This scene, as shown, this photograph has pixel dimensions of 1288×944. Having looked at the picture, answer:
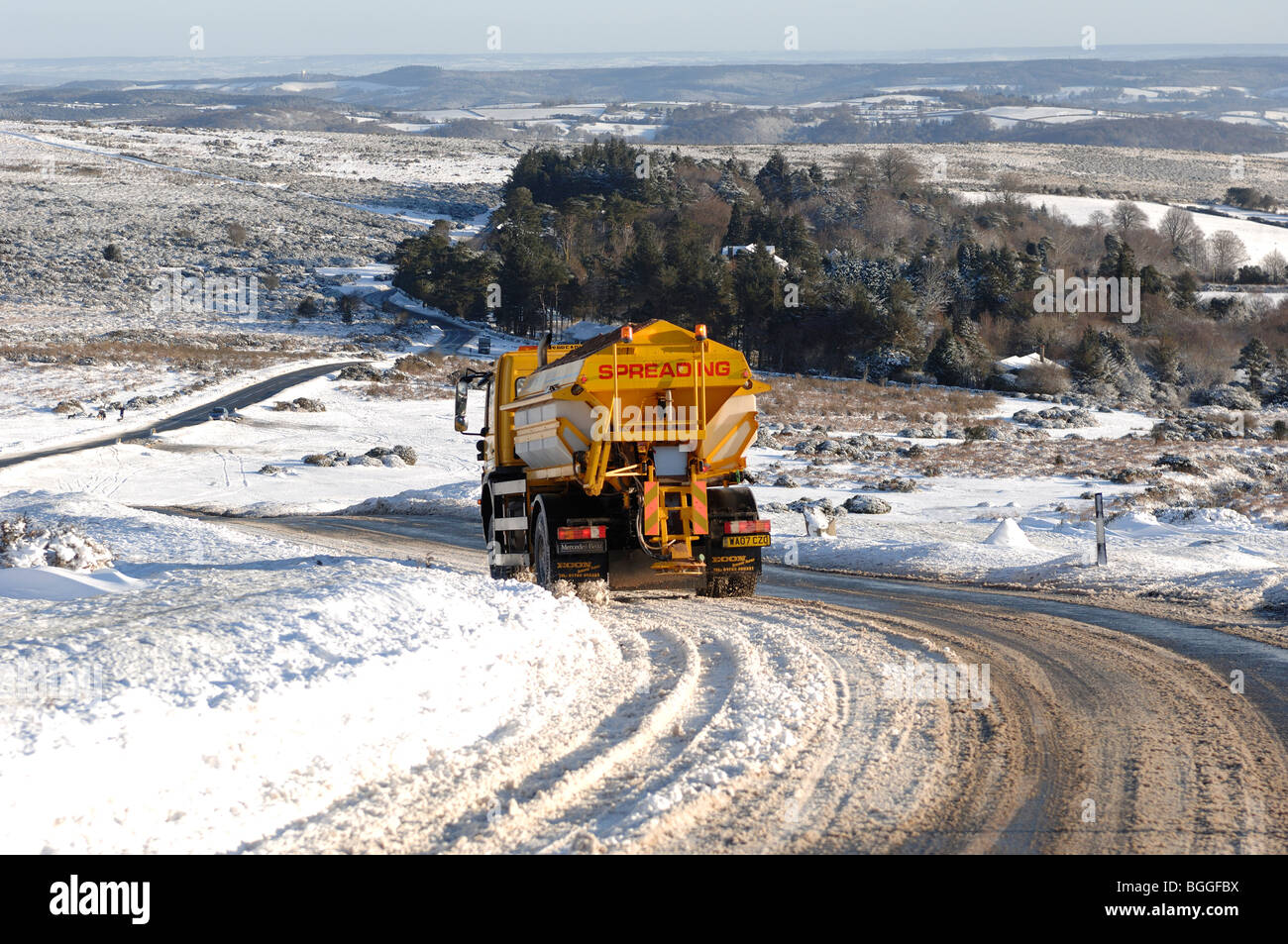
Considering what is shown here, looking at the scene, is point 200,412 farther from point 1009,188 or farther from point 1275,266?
point 1009,188

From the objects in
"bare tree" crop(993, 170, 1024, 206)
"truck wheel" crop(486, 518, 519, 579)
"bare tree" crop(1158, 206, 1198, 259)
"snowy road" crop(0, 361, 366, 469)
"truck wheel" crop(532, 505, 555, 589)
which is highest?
"bare tree" crop(993, 170, 1024, 206)

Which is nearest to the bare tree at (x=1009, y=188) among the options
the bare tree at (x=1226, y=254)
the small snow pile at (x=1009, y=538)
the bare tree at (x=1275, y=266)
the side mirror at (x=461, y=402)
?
the bare tree at (x=1226, y=254)

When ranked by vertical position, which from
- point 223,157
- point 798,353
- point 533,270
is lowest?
point 798,353

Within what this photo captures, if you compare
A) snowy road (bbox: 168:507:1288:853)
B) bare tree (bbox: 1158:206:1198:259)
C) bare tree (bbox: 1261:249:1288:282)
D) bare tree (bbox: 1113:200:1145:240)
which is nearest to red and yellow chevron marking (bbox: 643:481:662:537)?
snowy road (bbox: 168:507:1288:853)

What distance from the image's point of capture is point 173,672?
26.1 ft

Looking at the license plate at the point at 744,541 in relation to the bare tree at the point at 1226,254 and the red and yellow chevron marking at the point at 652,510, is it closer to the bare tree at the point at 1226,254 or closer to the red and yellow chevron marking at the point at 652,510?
the red and yellow chevron marking at the point at 652,510

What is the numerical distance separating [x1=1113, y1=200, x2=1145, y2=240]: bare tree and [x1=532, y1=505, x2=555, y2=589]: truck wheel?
9126 cm

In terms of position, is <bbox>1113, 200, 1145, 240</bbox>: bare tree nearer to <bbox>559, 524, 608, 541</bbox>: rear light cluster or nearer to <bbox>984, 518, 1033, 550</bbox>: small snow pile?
<bbox>984, 518, 1033, 550</bbox>: small snow pile

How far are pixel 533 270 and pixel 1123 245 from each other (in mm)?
38410

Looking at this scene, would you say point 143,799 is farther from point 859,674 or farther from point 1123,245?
point 1123,245

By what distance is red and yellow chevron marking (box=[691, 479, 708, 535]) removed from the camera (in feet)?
48.0

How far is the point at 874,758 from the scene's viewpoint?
7.82 metres

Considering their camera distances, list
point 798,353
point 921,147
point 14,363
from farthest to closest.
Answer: point 921,147
point 798,353
point 14,363
